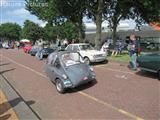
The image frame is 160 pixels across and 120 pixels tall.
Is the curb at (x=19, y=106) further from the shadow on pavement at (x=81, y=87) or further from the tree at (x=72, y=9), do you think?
the tree at (x=72, y=9)

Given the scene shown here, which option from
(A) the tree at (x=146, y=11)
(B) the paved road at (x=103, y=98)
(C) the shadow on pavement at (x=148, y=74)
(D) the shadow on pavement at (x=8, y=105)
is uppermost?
(A) the tree at (x=146, y=11)

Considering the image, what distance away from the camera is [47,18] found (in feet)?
115

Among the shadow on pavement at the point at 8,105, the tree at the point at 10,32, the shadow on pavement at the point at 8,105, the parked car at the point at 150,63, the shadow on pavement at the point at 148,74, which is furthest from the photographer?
the tree at the point at 10,32

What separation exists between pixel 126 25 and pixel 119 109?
76139mm

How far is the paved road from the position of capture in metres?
8.04

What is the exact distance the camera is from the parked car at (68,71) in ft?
36.8

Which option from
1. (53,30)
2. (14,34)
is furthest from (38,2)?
(14,34)

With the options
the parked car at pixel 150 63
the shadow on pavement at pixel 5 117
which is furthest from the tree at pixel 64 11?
the shadow on pavement at pixel 5 117

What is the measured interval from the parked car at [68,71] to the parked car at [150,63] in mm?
2232

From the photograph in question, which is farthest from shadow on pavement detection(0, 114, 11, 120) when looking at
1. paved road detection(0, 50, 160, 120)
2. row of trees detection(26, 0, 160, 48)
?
row of trees detection(26, 0, 160, 48)

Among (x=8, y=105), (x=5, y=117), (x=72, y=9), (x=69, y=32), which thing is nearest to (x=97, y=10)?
(x=72, y=9)

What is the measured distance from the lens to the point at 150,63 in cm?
1207

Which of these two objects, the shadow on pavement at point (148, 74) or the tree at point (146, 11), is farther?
the tree at point (146, 11)

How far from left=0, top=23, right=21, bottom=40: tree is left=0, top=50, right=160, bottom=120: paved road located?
Result: 110m
